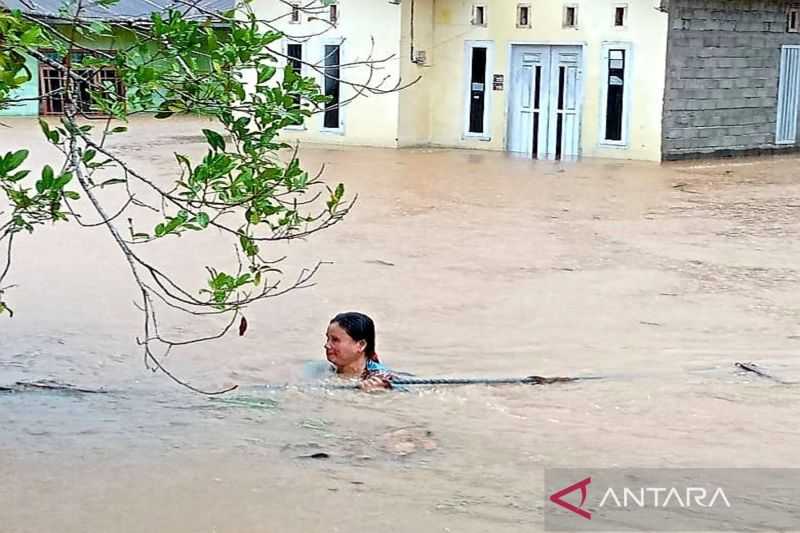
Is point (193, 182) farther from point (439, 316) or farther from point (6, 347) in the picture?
point (439, 316)

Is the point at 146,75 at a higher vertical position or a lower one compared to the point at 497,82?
higher

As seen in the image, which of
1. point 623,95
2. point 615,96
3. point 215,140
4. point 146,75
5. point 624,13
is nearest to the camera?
point 146,75

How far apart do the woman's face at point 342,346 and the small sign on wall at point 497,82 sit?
1504 centimetres

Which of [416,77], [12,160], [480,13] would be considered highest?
[480,13]

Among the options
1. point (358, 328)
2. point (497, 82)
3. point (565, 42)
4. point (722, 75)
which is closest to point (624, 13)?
point (565, 42)

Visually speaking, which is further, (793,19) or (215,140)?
(793,19)

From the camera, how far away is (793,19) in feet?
70.7

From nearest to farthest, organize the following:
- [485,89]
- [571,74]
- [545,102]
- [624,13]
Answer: [624,13] < [571,74] < [545,102] < [485,89]

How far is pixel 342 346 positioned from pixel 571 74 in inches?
581

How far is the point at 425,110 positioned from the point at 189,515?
706 inches

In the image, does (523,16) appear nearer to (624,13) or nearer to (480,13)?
(480,13)

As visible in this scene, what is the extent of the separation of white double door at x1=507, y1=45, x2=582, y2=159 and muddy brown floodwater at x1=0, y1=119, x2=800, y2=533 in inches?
240

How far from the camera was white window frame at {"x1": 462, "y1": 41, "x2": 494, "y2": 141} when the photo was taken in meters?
21.3

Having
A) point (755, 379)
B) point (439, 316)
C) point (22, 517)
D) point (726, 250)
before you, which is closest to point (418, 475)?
point (22, 517)
